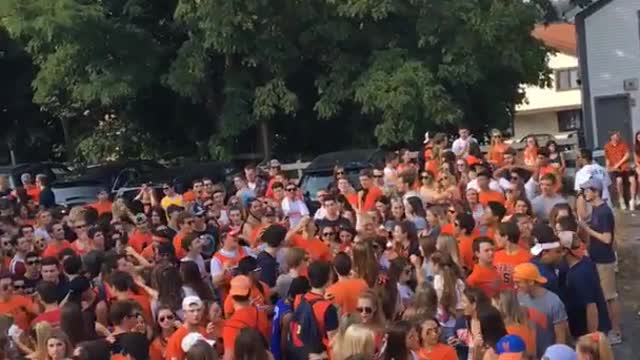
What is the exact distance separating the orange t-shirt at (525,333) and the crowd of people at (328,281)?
1cm

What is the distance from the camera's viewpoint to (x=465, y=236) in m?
11.2

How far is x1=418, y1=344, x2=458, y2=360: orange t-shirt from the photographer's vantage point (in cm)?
773

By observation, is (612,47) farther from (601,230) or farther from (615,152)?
(601,230)

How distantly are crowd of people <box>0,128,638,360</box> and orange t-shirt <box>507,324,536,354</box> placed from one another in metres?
0.01

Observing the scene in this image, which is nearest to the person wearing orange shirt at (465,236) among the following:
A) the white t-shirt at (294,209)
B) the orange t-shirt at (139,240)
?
the orange t-shirt at (139,240)

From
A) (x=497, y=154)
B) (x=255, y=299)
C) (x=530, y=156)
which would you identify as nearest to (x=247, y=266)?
(x=255, y=299)

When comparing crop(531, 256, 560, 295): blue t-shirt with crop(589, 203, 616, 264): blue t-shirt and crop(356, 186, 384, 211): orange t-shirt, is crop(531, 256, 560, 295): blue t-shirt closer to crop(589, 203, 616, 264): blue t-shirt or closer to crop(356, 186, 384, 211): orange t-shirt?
crop(589, 203, 616, 264): blue t-shirt

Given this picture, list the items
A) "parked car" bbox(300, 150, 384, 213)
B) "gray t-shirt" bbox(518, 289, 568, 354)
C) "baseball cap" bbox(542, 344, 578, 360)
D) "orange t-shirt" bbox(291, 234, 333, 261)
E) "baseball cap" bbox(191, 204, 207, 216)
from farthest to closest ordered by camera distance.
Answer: "parked car" bbox(300, 150, 384, 213)
"baseball cap" bbox(191, 204, 207, 216)
"orange t-shirt" bbox(291, 234, 333, 261)
"gray t-shirt" bbox(518, 289, 568, 354)
"baseball cap" bbox(542, 344, 578, 360)

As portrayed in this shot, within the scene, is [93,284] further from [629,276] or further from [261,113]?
[261,113]

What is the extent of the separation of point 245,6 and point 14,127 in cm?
1145

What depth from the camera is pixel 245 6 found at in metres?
26.6

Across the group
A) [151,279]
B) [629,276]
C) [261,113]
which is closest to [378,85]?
[261,113]

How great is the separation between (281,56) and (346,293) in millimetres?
19290

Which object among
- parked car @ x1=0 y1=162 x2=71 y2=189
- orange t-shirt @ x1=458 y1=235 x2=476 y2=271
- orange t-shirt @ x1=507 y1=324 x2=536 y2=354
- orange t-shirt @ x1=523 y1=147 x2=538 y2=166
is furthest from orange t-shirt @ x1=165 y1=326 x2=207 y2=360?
parked car @ x1=0 y1=162 x2=71 y2=189
